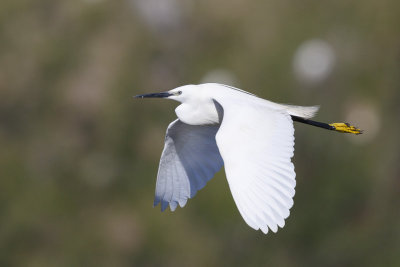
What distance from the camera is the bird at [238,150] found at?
11.3 feet

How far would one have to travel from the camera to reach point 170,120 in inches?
398

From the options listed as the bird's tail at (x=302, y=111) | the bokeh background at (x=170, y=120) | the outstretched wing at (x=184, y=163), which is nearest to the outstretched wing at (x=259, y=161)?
the bird's tail at (x=302, y=111)

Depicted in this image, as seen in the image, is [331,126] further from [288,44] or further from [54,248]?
[54,248]

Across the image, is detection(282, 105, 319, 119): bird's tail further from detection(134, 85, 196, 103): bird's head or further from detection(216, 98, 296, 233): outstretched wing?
detection(134, 85, 196, 103): bird's head

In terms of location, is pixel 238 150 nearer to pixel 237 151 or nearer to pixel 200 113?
pixel 237 151

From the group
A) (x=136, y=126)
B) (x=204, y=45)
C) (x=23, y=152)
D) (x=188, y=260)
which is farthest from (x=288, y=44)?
(x=23, y=152)

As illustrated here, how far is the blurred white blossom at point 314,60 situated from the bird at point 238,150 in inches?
221

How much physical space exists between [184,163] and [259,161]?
120 centimetres

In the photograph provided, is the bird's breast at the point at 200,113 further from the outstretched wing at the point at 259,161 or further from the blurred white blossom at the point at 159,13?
the blurred white blossom at the point at 159,13

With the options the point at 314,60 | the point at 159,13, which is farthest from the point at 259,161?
the point at 159,13

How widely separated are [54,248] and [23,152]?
1.44 metres

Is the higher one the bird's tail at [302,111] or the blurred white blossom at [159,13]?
the blurred white blossom at [159,13]

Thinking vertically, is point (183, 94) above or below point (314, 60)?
A: below

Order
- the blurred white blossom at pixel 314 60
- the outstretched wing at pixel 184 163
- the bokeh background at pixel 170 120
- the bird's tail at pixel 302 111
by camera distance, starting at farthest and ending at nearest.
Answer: the blurred white blossom at pixel 314 60, the bokeh background at pixel 170 120, the outstretched wing at pixel 184 163, the bird's tail at pixel 302 111
